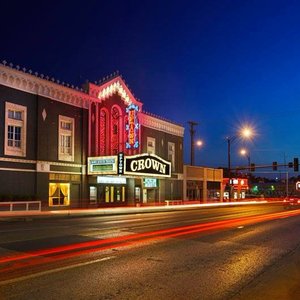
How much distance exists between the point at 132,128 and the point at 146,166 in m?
3.96

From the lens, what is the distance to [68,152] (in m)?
36.5

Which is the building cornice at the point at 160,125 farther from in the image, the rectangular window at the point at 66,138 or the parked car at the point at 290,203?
the parked car at the point at 290,203

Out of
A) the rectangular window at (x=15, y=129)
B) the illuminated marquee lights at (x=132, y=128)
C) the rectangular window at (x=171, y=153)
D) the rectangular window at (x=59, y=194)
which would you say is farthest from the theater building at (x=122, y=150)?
the rectangular window at (x=15, y=129)

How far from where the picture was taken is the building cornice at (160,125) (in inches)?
1826

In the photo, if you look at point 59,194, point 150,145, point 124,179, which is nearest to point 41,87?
point 59,194

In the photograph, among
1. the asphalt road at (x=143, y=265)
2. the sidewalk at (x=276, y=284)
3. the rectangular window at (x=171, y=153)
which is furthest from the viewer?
the rectangular window at (x=171, y=153)

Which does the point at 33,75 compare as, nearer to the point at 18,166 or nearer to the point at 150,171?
the point at 18,166

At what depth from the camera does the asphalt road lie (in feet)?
25.0

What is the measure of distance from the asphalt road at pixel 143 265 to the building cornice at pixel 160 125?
30769 mm

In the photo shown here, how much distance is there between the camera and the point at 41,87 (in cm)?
3378

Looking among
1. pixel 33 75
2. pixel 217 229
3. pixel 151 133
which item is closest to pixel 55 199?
pixel 33 75

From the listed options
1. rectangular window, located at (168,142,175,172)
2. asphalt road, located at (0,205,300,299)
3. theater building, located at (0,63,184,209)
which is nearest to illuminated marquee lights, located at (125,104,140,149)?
theater building, located at (0,63,184,209)

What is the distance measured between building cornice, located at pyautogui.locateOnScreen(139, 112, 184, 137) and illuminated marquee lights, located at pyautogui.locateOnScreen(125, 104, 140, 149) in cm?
357

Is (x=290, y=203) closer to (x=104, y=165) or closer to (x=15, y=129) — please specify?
(x=104, y=165)
